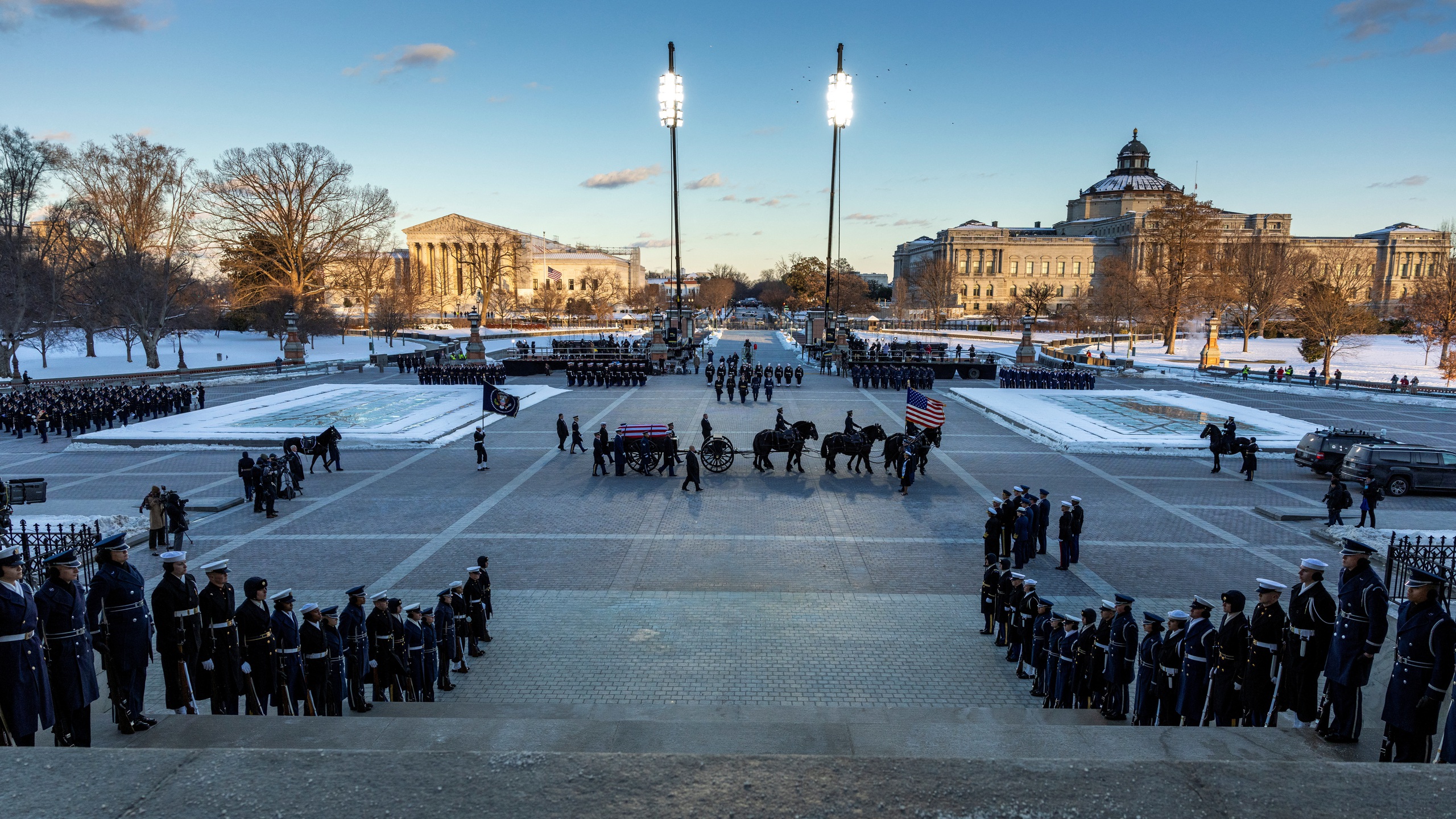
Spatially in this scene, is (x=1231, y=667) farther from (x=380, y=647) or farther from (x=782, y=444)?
(x=782, y=444)

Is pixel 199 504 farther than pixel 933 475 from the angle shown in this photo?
No

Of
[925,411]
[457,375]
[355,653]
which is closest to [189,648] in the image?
[355,653]

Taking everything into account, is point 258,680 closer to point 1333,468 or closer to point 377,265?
point 1333,468

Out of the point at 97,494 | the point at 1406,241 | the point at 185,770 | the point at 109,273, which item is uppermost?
the point at 1406,241

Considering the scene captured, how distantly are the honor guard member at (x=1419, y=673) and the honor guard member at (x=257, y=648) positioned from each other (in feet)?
29.8

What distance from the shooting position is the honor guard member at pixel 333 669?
7.23m

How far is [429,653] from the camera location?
26.3ft

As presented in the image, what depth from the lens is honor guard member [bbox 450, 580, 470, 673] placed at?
8781mm

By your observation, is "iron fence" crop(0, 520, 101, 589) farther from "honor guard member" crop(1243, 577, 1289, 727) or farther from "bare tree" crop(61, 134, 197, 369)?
"bare tree" crop(61, 134, 197, 369)

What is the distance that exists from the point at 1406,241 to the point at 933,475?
466ft

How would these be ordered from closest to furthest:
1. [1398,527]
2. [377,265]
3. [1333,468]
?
1. [1398,527]
2. [1333,468]
3. [377,265]

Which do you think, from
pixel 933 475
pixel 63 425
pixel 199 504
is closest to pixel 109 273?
pixel 63 425

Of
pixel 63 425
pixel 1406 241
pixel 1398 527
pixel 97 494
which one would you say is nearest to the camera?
pixel 1398 527

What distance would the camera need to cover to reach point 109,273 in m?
46.0
